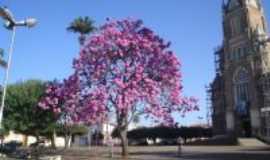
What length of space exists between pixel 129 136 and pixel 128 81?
61.7 meters

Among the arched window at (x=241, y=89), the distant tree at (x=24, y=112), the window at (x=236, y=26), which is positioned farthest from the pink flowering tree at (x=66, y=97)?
the window at (x=236, y=26)

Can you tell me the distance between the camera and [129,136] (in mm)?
86062

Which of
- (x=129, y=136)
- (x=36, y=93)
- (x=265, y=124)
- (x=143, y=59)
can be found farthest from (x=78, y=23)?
(x=129, y=136)

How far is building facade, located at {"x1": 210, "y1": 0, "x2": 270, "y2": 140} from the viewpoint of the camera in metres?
65.0

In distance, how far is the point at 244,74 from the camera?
6931 cm

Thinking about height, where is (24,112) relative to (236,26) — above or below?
below

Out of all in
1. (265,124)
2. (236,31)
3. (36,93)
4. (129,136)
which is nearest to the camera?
(36,93)

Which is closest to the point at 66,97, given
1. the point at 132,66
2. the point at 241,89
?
the point at 132,66

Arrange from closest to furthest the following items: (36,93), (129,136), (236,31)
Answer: (36,93)
(236,31)
(129,136)

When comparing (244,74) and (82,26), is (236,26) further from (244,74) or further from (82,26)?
(82,26)

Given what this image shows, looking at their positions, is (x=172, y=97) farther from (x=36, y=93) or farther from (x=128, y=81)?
(x=36, y=93)

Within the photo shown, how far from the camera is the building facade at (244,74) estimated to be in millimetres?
65000

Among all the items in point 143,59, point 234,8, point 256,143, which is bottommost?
point 256,143

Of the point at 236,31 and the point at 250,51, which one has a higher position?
the point at 236,31
